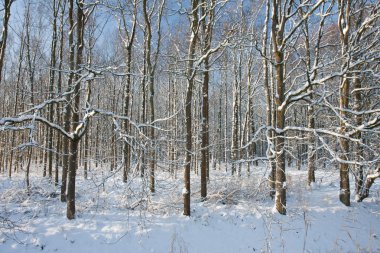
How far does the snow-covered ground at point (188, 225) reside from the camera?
6.83 m

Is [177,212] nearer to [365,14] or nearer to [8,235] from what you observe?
[8,235]

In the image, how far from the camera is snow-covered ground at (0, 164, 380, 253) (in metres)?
6.83

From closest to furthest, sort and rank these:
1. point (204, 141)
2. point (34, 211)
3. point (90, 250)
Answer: point (90, 250)
point (34, 211)
point (204, 141)

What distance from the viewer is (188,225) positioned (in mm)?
8000

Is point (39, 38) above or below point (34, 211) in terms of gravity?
above

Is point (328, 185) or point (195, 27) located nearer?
point (195, 27)

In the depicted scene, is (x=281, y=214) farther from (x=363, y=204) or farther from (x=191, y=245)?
(x=363, y=204)

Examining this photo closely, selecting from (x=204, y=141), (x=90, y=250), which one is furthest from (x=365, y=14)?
(x=90, y=250)

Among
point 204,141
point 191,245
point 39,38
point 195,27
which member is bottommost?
point 191,245

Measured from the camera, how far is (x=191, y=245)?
7188mm

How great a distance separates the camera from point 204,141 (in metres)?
9.85

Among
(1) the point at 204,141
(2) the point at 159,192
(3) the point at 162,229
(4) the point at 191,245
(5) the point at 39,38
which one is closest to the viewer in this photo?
(4) the point at 191,245

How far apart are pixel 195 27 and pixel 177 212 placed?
646cm

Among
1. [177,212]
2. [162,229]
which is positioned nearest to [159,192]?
[177,212]
